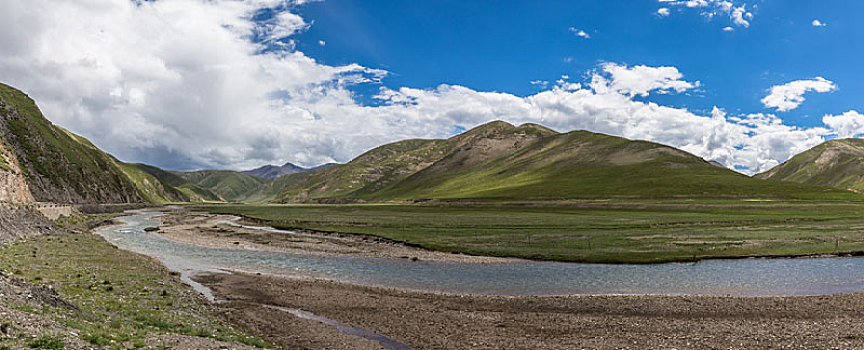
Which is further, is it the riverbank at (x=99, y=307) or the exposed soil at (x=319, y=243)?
the exposed soil at (x=319, y=243)

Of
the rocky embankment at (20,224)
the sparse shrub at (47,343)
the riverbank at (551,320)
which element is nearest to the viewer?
the sparse shrub at (47,343)

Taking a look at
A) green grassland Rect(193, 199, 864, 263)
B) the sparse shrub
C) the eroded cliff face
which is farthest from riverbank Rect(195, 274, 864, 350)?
the eroded cliff face

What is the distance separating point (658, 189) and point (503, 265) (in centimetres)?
15432

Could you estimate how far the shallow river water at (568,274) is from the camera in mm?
43031

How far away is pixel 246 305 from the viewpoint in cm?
3622

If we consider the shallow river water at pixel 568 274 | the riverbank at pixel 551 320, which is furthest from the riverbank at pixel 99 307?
the shallow river water at pixel 568 274

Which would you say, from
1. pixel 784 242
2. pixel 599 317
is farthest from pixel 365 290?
pixel 784 242

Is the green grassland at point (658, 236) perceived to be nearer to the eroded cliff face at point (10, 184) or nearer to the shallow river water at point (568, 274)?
the shallow river water at point (568, 274)

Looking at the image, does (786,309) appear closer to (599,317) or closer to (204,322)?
(599,317)

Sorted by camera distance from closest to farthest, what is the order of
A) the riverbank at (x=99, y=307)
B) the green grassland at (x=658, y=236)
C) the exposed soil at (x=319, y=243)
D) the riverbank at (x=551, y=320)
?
the riverbank at (x=99, y=307) → the riverbank at (x=551, y=320) → the green grassland at (x=658, y=236) → the exposed soil at (x=319, y=243)

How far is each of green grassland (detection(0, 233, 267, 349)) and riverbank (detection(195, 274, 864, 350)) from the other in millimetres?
3500

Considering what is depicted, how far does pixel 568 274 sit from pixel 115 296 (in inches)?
1718

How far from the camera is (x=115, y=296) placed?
32.1 metres

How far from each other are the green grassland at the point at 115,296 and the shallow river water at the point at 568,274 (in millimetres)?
8646
